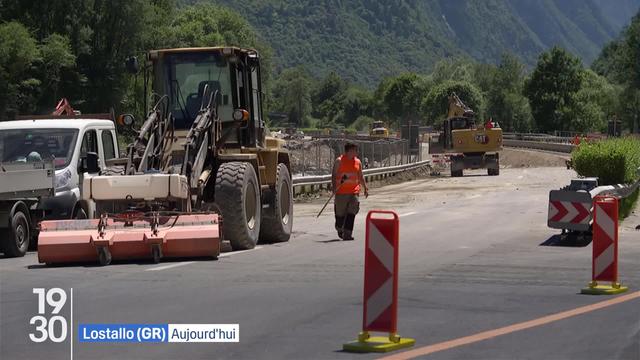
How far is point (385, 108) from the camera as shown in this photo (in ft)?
647

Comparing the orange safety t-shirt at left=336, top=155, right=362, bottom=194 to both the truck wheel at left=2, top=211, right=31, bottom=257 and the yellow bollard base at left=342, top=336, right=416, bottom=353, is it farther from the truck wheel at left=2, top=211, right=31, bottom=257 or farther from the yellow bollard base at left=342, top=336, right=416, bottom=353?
the yellow bollard base at left=342, top=336, right=416, bottom=353

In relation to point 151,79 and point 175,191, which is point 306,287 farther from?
point 151,79

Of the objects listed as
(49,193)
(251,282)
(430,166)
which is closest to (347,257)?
(251,282)

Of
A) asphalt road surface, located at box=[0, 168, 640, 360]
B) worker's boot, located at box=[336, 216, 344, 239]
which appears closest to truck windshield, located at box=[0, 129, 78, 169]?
asphalt road surface, located at box=[0, 168, 640, 360]

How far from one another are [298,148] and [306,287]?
3977 cm

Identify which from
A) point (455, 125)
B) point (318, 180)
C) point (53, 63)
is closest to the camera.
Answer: point (318, 180)

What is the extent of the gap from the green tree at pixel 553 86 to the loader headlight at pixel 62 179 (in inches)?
4449

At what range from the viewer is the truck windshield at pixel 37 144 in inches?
768

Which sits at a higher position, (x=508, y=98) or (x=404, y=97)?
(x=404, y=97)

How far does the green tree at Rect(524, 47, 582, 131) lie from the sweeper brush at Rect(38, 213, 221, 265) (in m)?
116

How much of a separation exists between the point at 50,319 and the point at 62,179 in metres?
8.37

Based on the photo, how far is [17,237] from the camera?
17578mm

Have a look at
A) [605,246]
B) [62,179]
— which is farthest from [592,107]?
[605,246]

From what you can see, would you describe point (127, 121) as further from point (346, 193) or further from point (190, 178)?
point (346, 193)
